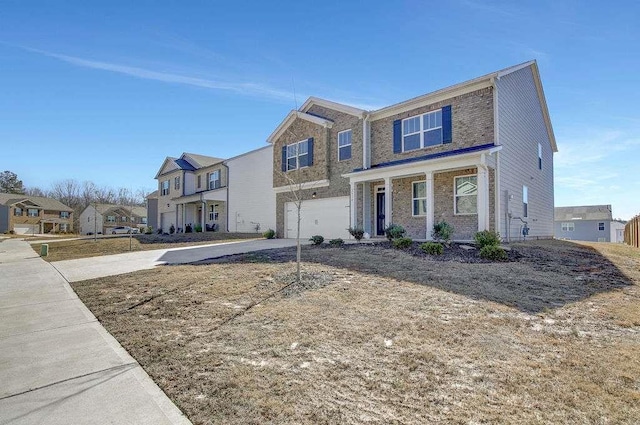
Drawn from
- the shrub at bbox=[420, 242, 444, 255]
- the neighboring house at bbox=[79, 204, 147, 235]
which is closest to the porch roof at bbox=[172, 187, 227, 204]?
the shrub at bbox=[420, 242, 444, 255]

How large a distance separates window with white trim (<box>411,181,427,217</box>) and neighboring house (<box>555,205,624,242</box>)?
37.7 m

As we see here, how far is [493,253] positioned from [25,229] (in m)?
70.7

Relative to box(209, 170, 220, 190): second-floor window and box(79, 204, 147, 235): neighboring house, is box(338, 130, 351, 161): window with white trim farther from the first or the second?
box(79, 204, 147, 235): neighboring house

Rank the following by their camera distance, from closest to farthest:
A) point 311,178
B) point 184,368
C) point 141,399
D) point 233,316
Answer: point 141,399
point 184,368
point 233,316
point 311,178

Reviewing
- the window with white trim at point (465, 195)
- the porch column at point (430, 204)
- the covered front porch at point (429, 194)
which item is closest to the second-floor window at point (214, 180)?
the covered front porch at point (429, 194)

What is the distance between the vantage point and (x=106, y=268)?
1020 centimetres

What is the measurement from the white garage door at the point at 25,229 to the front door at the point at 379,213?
2496 inches

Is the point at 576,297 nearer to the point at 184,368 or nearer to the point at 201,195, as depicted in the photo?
the point at 184,368

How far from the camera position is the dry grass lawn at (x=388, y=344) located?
2.66m

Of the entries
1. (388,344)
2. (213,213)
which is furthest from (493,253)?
(213,213)

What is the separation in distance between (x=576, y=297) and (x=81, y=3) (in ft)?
45.4

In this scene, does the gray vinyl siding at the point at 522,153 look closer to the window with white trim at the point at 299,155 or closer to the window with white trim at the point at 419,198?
the window with white trim at the point at 419,198

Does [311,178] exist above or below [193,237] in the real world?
above

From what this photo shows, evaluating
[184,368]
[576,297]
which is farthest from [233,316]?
[576,297]
